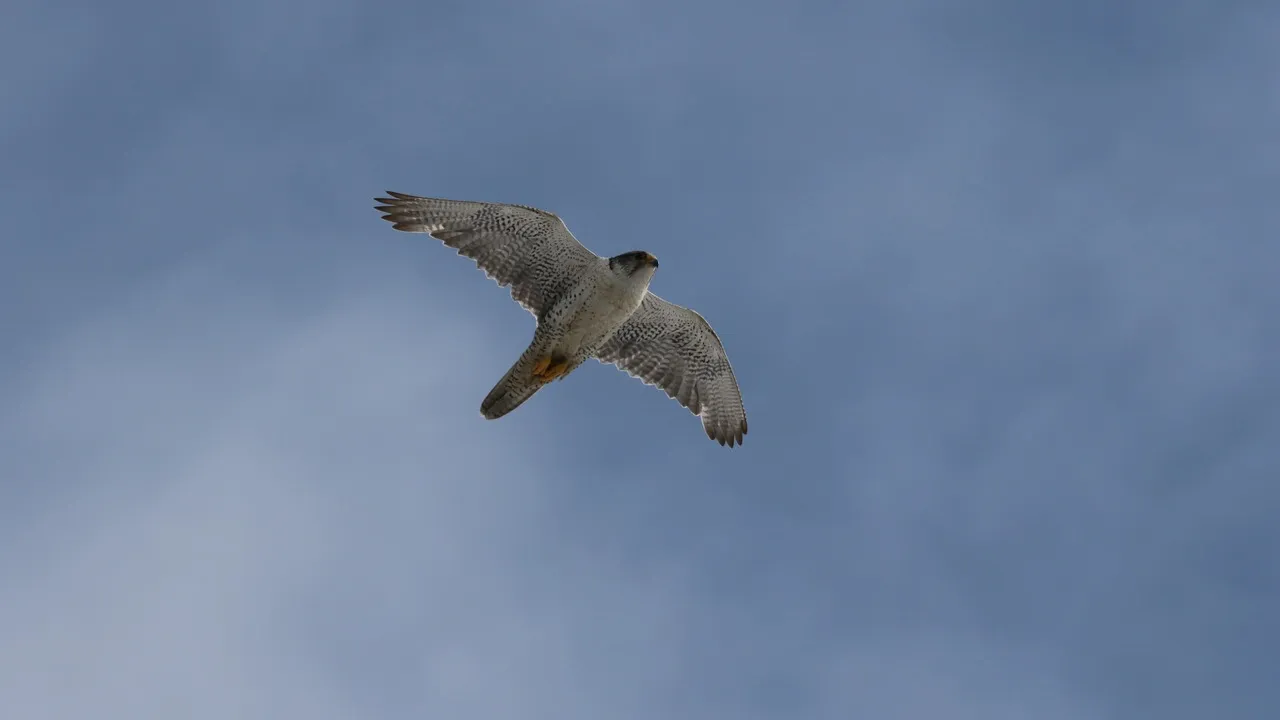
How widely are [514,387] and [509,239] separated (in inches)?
67.4

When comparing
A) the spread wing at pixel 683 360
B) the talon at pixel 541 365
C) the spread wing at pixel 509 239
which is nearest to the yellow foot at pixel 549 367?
the talon at pixel 541 365

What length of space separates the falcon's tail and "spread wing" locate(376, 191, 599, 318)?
561 mm

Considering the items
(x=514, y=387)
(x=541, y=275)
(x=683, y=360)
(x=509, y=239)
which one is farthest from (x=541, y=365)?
(x=683, y=360)

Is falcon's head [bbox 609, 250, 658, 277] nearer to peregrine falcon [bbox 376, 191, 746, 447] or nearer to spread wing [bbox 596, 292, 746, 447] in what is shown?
peregrine falcon [bbox 376, 191, 746, 447]

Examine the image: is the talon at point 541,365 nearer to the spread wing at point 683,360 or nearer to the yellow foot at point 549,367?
the yellow foot at point 549,367

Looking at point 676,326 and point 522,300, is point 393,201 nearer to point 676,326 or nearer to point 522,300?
point 522,300

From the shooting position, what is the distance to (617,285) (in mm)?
17312

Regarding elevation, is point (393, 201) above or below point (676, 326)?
below

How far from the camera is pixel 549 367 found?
699 inches

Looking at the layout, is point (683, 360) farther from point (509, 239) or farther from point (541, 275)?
point (509, 239)

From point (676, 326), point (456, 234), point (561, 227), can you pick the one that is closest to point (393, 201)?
point (456, 234)

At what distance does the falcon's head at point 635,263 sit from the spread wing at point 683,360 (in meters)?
1.24

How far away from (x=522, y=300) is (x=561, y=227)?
1.05 metres

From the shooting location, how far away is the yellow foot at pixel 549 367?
17719 mm
